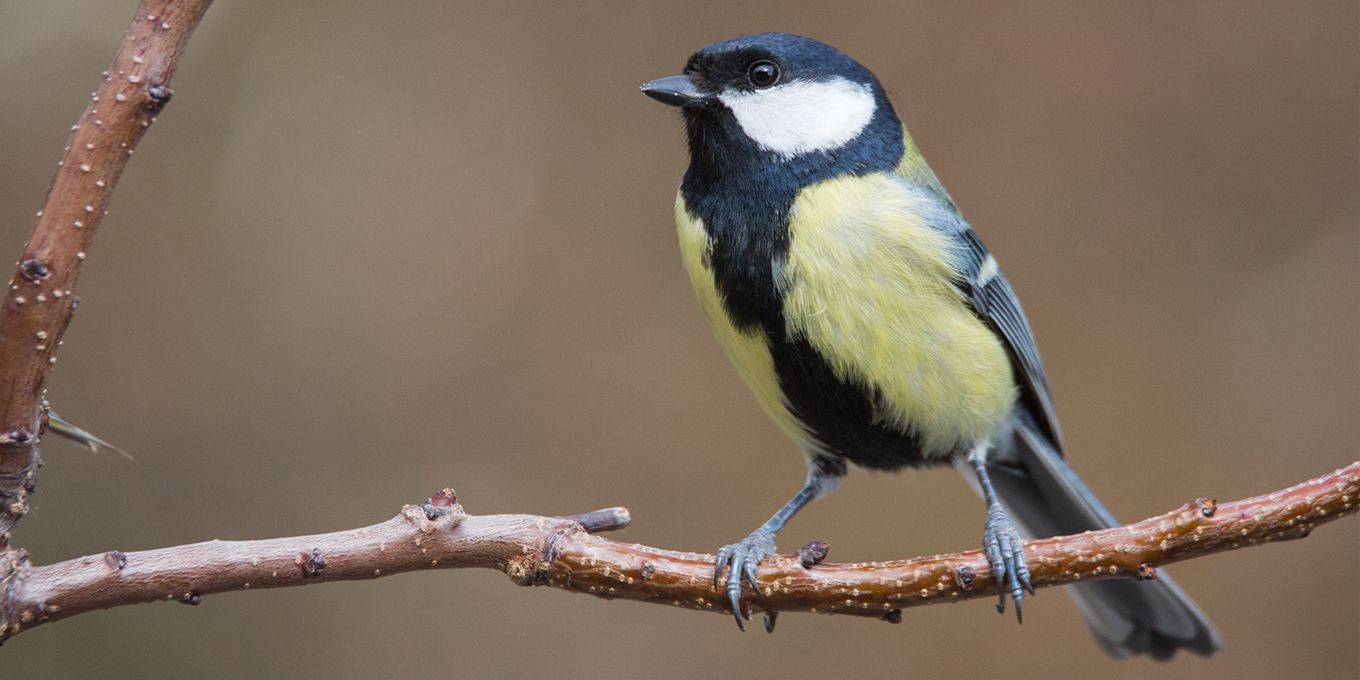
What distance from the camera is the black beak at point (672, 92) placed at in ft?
4.98

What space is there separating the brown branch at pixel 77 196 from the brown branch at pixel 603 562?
0.68ft

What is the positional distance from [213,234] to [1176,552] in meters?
2.36

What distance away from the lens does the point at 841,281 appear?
1423 millimetres

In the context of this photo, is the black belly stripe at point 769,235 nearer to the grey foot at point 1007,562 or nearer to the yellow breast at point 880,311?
the yellow breast at point 880,311

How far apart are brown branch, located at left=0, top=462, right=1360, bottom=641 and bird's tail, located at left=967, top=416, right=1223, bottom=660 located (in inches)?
20.7

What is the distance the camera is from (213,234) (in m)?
2.63

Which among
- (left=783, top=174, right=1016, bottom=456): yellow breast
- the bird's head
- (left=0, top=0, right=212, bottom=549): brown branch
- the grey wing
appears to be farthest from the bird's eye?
(left=0, top=0, right=212, bottom=549): brown branch

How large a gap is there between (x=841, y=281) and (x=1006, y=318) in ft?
1.39

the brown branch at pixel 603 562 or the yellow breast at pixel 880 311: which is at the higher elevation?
the yellow breast at pixel 880 311

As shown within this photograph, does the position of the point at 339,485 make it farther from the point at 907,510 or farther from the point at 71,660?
the point at 907,510

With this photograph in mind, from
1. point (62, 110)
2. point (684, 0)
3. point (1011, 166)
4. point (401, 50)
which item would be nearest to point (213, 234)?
point (62, 110)

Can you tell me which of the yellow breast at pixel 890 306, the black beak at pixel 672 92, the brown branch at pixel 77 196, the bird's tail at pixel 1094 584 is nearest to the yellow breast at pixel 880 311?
the yellow breast at pixel 890 306

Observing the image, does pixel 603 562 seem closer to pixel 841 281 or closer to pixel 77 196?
pixel 841 281

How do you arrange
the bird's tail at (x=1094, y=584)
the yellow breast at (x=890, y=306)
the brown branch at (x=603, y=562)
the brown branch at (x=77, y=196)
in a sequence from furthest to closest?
1. the bird's tail at (x=1094, y=584)
2. the yellow breast at (x=890, y=306)
3. the brown branch at (x=603, y=562)
4. the brown branch at (x=77, y=196)
